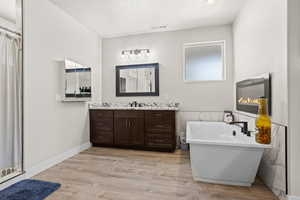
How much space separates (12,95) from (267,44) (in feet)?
10.8

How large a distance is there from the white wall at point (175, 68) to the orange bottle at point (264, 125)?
1.62 m

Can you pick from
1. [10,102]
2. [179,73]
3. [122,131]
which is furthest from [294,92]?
[10,102]

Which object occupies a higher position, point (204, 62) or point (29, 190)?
point (204, 62)

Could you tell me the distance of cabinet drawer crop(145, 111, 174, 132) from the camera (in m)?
3.11

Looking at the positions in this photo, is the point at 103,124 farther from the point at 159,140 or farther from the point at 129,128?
the point at 159,140

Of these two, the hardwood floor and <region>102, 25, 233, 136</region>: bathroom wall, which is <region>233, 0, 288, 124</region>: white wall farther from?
the hardwood floor

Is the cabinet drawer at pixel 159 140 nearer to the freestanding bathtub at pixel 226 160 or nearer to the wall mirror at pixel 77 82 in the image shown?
the freestanding bathtub at pixel 226 160

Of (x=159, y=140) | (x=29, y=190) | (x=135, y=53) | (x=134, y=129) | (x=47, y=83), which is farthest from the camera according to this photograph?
(x=135, y=53)

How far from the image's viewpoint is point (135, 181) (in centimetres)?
209

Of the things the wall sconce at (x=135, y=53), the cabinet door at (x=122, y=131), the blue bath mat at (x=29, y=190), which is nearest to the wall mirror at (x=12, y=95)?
the blue bath mat at (x=29, y=190)

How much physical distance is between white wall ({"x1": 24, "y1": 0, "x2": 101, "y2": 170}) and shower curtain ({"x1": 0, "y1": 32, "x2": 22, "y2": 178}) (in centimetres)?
8

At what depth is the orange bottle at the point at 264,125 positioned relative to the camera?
1.77 metres

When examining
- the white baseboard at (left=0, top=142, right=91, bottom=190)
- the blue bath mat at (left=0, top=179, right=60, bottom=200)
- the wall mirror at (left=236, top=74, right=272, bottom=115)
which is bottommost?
the blue bath mat at (left=0, top=179, right=60, bottom=200)

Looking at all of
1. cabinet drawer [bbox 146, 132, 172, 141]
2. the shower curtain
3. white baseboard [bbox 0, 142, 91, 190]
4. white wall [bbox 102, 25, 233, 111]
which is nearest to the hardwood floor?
white baseboard [bbox 0, 142, 91, 190]
